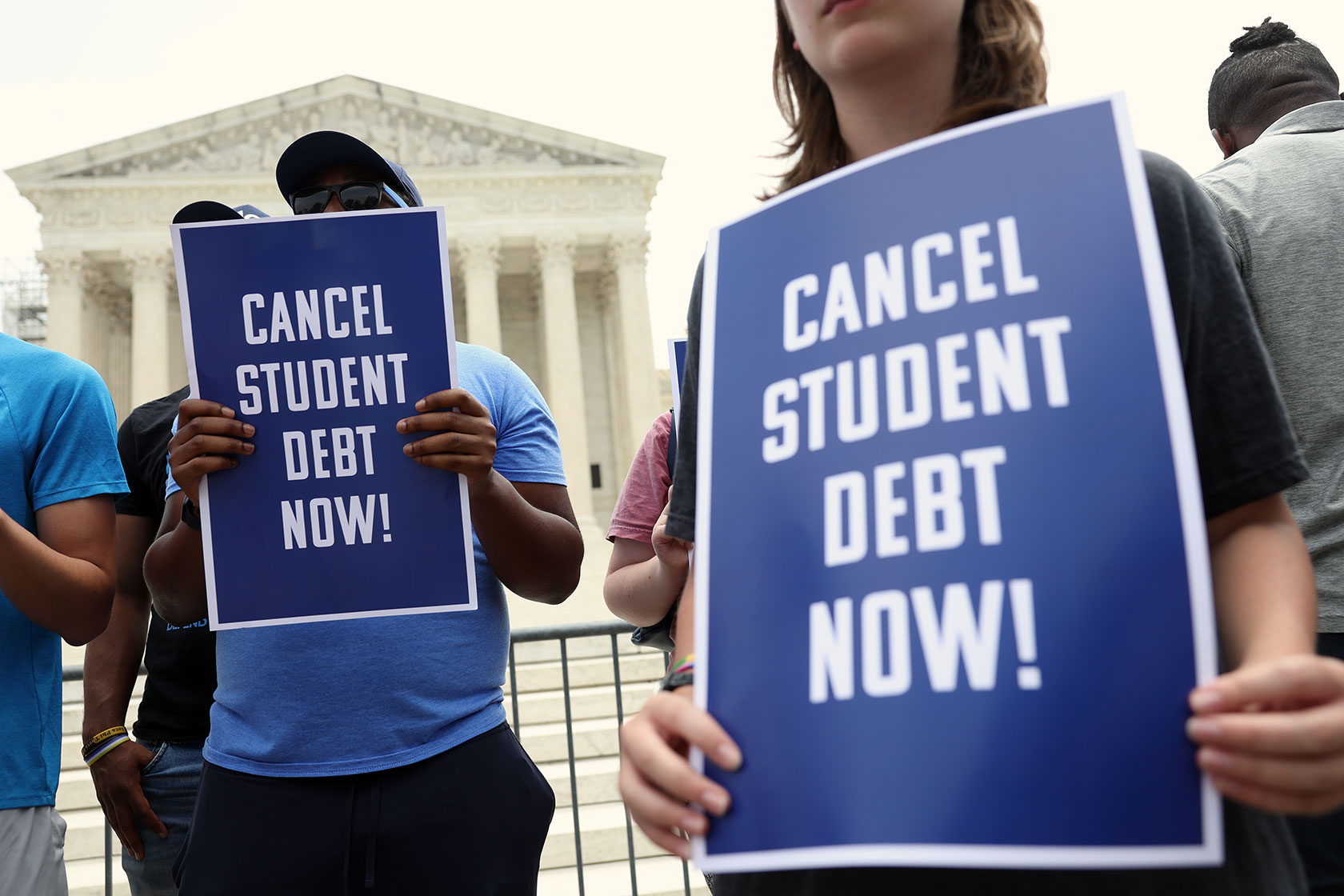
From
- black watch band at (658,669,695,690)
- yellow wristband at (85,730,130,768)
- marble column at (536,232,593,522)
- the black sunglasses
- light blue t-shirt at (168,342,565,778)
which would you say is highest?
marble column at (536,232,593,522)

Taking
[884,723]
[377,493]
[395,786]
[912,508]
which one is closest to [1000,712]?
[884,723]

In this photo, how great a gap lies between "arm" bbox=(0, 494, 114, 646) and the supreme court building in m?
26.8

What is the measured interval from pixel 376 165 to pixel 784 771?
7.48 ft

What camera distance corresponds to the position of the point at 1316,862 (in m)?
2.07

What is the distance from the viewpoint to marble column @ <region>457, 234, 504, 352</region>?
97.9 feet

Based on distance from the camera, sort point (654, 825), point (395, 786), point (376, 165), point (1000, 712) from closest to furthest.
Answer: point (1000, 712) → point (654, 825) → point (395, 786) → point (376, 165)

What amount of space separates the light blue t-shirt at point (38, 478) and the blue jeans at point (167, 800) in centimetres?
81

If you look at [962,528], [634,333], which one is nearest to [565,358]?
[634,333]

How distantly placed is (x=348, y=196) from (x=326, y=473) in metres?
0.96

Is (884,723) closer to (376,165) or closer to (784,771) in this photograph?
(784,771)

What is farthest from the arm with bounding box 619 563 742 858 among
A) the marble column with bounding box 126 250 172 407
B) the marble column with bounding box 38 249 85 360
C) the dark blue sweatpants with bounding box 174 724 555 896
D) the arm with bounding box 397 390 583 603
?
the marble column with bounding box 38 249 85 360

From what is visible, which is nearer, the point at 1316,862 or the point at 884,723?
the point at 884,723

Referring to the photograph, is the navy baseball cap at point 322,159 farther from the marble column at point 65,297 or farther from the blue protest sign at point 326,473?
the marble column at point 65,297

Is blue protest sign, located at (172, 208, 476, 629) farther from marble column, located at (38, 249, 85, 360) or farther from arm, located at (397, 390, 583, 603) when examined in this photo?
marble column, located at (38, 249, 85, 360)
